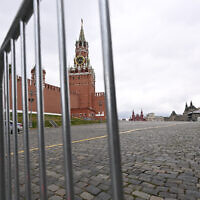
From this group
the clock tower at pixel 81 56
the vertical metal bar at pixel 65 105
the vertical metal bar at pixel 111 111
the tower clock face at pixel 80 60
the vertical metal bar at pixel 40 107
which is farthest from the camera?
the tower clock face at pixel 80 60

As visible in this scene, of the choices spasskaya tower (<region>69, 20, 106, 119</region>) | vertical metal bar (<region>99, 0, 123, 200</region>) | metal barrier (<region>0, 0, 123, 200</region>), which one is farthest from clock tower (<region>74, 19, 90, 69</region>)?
vertical metal bar (<region>99, 0, 123, 200</region>)

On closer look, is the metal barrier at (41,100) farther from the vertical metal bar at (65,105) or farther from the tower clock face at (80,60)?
the tower clock face at (80,60)

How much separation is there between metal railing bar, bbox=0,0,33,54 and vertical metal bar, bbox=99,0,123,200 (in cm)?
60

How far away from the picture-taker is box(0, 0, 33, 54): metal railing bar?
90cm

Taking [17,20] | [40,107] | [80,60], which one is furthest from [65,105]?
[80,60]

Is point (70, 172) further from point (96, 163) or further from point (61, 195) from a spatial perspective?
point (96, 163)

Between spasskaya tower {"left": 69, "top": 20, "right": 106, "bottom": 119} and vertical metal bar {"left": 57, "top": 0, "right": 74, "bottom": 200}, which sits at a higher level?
spasskaya tower {"left": 69, "top": 20, "right": 106, "bottom": 119}

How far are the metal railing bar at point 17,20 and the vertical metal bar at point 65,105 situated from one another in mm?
319

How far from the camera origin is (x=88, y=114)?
137 feet

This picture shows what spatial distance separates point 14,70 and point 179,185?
1.96 metres

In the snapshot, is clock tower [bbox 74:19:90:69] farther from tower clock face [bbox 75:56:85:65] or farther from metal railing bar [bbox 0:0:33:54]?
metal railing bar [bbox 0:0:33:54]

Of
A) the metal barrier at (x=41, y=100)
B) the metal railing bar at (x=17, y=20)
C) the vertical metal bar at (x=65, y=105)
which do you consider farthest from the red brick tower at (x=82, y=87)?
the vertical metal bar at (x=65, y=105)

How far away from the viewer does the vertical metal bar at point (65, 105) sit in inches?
24.8

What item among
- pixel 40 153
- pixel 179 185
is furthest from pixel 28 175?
pixel 179 185
